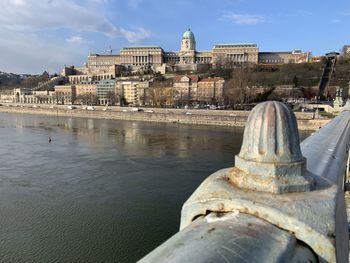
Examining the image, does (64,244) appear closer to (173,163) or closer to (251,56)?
(173,163)

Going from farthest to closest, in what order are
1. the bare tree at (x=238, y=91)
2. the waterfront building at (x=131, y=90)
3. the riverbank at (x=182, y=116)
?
the waterfront building at (x=131, y=90) → the bare tree at (x=238, y=91) → the riverbank at (x=182, y=116)

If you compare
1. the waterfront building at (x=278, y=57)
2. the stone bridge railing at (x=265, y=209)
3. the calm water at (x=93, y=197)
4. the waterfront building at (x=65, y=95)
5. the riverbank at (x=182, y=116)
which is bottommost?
the calm water at (x=93, y=197)

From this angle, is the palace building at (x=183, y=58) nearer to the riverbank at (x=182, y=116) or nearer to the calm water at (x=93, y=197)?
the riverbank at (x=182, y=116)

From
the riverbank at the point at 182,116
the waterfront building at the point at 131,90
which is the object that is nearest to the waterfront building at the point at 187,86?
the waterfront building at the point at 131,90

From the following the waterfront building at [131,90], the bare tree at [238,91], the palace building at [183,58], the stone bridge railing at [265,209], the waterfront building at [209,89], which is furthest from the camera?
the palace building at [183,58]

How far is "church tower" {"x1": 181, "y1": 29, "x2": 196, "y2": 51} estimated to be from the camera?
8500 centimetres

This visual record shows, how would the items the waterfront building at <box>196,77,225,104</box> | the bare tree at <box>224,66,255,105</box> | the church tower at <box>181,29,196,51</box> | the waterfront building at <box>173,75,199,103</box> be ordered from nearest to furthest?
1. the bare tree at <box>224,66,255,105</box>
2. the waterfront building at <box>196,77,225,104</box>
3. the waterfront building at <box>173,75,199,103</box>
4. the church tower at <box>181,29,196,51</box>

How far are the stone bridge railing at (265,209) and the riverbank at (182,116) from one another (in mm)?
27488

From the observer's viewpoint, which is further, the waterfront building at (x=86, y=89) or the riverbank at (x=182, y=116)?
the waterfront building at (x=86, y=89)

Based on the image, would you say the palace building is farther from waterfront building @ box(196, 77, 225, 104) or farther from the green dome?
waterfront building @ box(196, 77, 225, 104)

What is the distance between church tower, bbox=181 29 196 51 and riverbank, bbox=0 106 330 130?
43580 millimetres

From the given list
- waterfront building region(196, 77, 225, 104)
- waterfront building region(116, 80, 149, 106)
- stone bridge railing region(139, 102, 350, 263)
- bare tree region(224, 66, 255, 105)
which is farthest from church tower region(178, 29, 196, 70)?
stone bridge railing region(139, 102, 350, 263)

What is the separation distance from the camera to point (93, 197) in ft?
31.1

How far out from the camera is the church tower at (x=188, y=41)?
85000mm
